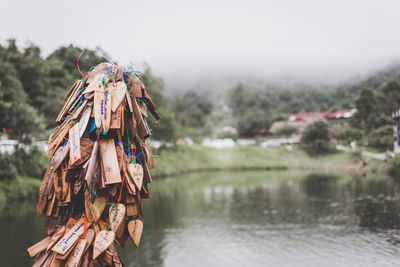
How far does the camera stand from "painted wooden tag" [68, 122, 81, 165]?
15.5 ft

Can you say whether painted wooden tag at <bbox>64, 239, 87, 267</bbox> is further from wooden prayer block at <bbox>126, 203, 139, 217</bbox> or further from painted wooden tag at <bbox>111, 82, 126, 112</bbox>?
painted wooden tag at <bbox>111, 82, 126, 112</bbox>

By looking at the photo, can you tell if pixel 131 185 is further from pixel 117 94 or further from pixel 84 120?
pixel 117 94

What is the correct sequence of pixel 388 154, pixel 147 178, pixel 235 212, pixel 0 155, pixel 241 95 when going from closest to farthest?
pixel 147 178 → pixel 235 212 → pixel 0 155 → pixel 388 154 → pixel 241 95

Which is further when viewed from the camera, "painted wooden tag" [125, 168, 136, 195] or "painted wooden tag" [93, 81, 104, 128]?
"painted wooden tag" [125, 168, 136, 195]

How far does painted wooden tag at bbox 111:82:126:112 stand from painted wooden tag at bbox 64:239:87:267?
5.57 ft

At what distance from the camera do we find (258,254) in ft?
44.8

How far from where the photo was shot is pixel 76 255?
468cm

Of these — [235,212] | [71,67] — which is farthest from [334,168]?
Result: [71,67]

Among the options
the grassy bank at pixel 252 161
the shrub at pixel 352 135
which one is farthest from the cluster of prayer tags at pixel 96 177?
the shrub at pixel 352 135

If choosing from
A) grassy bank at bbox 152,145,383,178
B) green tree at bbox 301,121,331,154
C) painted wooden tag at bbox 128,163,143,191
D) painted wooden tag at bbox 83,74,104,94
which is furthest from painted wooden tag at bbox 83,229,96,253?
green tree at bbox 301,121,331,154

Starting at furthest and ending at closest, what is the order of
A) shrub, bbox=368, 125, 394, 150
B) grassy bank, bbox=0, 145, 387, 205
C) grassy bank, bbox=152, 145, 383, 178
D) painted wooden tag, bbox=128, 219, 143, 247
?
grassy bank, bbox=152, 145, 383, 178, shrub, bbox=368, 125, 394, 150, grassy bank, bbox=0, 145, 387, 205, painted wooden tag, bbox=128, 219, 143, 247

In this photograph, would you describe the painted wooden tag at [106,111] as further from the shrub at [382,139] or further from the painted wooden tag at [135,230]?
the shrub at [382,139]

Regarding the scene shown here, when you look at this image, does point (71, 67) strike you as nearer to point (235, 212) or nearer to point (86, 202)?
point (235, 212)

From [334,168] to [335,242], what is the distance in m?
38.2
